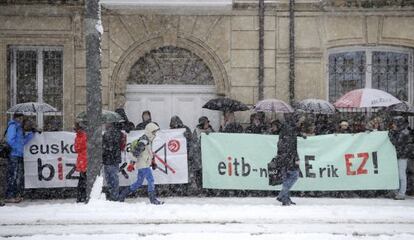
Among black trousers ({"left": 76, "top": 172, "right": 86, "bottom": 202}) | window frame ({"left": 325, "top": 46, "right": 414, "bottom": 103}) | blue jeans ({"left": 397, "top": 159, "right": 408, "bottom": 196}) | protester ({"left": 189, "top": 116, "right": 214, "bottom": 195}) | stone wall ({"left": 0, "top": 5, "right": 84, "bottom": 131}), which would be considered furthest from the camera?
window frame ({"left": 325, "top": 46, "right": 414, "bottom": 103})

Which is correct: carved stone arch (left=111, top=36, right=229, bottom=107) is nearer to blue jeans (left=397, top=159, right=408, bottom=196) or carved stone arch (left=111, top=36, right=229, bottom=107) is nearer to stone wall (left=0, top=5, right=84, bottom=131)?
stone wall (left=0, top=5, right=84, bottom=131)

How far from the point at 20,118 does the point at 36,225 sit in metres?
3.72

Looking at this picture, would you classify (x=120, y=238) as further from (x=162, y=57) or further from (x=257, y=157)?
(x=162, y=57)

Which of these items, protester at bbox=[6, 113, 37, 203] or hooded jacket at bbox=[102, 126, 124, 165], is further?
protester at bbox=[6, 113, 37, 203]

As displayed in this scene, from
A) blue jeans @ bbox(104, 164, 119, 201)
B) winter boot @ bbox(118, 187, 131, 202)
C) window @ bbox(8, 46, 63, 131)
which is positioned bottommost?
winter boot @ bbox(118, 187, 131, 202)

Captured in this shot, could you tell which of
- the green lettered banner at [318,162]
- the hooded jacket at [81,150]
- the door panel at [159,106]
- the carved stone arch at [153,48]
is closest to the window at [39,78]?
the carved stone arch at [153,48]

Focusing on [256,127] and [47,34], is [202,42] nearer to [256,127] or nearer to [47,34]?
[256,127]

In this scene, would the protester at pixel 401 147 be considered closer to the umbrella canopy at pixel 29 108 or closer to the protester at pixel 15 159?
the umbrella canopy at pixel 29 108

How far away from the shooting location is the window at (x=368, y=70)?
1568 cm

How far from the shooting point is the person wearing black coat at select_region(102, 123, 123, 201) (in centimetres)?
1153

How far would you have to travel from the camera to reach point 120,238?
7738 mm

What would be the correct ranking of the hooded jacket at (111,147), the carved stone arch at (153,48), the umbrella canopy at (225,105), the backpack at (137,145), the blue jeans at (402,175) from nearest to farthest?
the backpack at (137,145) < the hooded jacket at (111,147) < the blue jeans at (402,175) < the umbrella canopy at (225,105) < the carved stone arch at (153,48)

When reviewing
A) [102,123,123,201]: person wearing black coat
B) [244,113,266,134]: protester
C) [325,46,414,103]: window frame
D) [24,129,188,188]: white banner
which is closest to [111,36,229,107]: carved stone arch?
[244,113,266,134]: protester

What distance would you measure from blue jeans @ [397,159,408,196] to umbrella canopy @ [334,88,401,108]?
132 cm
